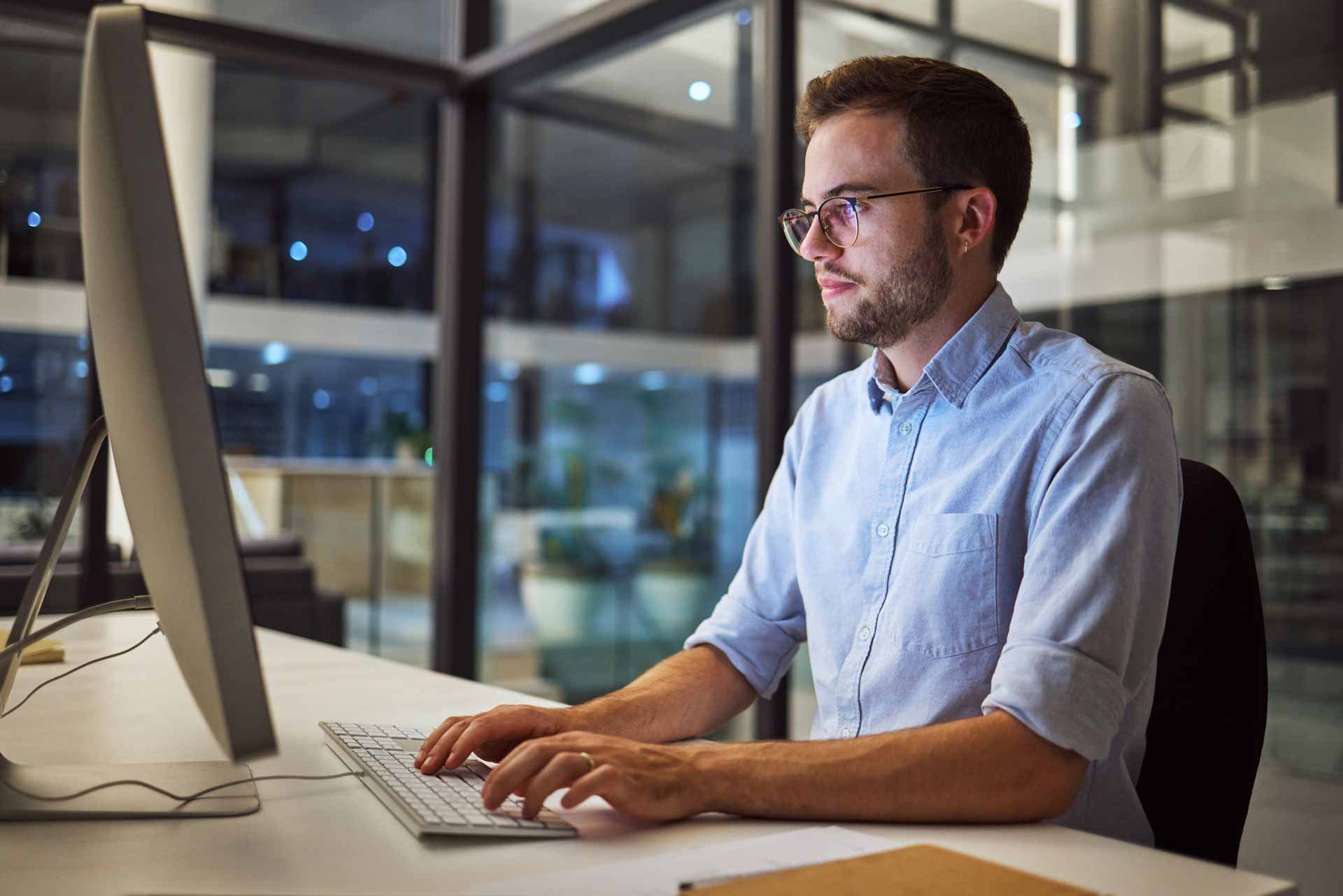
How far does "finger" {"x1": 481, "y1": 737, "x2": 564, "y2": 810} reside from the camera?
925 millimetres

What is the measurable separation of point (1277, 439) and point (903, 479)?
93 cm

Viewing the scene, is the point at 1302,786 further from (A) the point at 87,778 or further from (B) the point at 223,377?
(B) the point at 223,377

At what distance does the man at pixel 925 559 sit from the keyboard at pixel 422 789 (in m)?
0.02

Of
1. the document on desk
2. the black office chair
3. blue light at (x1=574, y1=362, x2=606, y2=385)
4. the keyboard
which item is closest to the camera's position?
the document on desk

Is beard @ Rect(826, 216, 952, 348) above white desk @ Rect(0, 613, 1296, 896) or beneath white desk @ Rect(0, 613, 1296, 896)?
above

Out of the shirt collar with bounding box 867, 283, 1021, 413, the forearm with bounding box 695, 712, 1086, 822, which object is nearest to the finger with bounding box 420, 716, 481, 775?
the forearm with bounding box 695, 712, 1086, 822

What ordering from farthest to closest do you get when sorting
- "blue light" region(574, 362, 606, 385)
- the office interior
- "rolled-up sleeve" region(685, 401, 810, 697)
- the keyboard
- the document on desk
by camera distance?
"blue light" region(574, 362, 606, 385) < the office interior < "rolled-up sleeve" region(685, 401, 810, 697) < the keyboard < the document on desk

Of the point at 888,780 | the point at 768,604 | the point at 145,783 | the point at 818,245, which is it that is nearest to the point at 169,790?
the point at 145,783

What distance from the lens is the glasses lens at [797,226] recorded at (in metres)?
1.51

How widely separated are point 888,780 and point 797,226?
82 cm

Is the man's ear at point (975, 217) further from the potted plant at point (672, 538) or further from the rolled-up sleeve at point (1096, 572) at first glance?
the potted plant at point (672, 538)

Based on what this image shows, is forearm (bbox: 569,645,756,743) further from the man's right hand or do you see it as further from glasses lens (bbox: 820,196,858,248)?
glasses lens (bbox: 820,196,858,248)

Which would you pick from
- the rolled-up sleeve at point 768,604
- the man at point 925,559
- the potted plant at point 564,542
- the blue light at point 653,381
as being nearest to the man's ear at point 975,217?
the man at point 925,559

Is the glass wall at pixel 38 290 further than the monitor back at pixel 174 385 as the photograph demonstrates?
Yes
